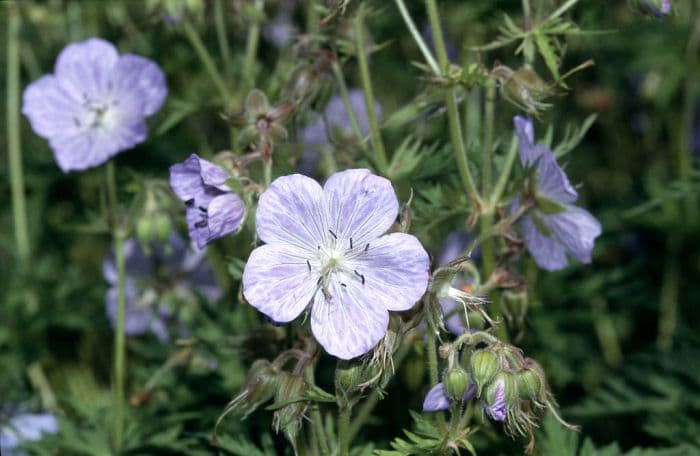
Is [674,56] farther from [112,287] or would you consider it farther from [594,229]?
[112,287]

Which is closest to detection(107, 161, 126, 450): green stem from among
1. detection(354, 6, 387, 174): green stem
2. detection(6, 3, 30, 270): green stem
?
detection(6, 3, 30, 270): green stem

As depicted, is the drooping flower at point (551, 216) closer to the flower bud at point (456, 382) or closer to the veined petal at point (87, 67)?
the flower bud at point (456, 382)

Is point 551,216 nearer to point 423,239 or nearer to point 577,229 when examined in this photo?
point 577,229

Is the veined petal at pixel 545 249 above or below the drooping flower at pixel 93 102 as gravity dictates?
below

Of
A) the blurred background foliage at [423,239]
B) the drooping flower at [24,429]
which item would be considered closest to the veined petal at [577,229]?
the blurred background foliage at [423,239]

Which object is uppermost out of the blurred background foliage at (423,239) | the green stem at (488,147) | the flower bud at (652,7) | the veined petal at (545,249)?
the flower bud at (652,7)

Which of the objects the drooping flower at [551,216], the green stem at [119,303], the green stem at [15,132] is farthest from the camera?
the green stem at [15,132]

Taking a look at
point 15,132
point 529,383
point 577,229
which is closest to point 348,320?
point 529,383
